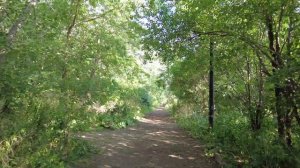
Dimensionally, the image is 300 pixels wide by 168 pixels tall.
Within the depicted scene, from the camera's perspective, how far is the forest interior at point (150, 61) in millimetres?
6910

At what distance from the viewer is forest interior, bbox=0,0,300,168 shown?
6.91m

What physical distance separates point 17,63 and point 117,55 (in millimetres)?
7599

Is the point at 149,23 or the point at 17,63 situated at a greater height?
the point at 149,23

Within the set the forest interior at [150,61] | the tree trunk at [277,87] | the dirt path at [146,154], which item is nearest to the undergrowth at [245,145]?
the forest interior at [150,61]

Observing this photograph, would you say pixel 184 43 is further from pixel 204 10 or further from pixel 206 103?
pixel 206 103

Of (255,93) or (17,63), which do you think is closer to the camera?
(17,63)

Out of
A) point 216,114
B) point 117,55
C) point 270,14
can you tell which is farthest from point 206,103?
point 270,14

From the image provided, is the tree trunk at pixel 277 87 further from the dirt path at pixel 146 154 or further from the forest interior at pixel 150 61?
the dirt path at pixel 146 154

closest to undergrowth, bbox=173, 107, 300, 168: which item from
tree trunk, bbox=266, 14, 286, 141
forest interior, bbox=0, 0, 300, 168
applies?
forest interior, bbox=0, 0, 300, 168

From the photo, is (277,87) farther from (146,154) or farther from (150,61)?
(146,154)

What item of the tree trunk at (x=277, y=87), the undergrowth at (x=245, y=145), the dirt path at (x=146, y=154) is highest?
the tree trunk at (x=277, y=87)

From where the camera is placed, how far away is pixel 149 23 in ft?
30.4

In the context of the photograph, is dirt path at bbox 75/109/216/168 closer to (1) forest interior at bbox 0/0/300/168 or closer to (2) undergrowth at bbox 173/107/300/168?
(1) forest interior at bbox 0/0/300/168

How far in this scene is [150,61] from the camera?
1041 cm
